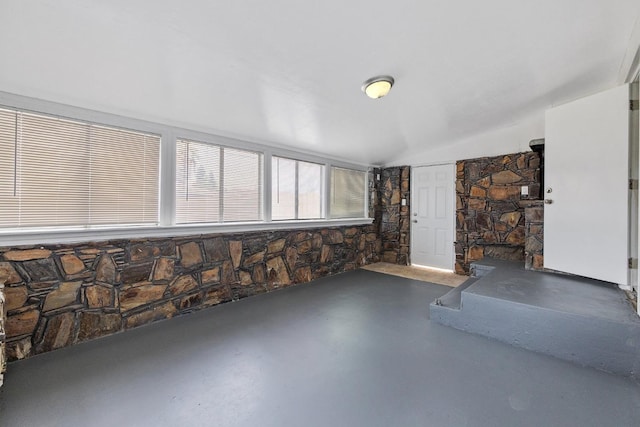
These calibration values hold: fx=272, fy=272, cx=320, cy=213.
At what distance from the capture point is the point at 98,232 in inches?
95.4

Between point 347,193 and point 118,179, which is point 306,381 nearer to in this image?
point 118,179

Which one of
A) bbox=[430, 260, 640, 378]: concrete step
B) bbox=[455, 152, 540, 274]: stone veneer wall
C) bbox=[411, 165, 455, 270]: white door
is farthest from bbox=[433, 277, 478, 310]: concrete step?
bbox=[411, 165, 455, 270]: white door

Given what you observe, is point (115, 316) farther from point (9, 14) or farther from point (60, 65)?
point (9, 14)

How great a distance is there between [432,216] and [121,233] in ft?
15.6

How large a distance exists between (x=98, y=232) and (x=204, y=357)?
146 cm

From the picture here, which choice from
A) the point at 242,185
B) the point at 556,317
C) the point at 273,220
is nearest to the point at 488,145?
the point at 556,317

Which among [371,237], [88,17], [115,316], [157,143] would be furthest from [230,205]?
[371,237]

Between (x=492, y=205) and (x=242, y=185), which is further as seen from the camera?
(x=492, y=205)

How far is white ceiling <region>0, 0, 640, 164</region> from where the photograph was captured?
1.64 meters

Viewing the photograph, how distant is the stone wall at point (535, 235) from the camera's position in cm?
324

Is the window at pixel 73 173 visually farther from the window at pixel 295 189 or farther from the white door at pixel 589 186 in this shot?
the white door at pixel 589 186

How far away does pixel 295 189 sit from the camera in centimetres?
432

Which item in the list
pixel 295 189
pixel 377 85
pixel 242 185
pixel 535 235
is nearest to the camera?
pixel 377 85

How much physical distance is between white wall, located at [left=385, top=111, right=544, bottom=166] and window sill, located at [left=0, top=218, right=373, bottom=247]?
2921mm
